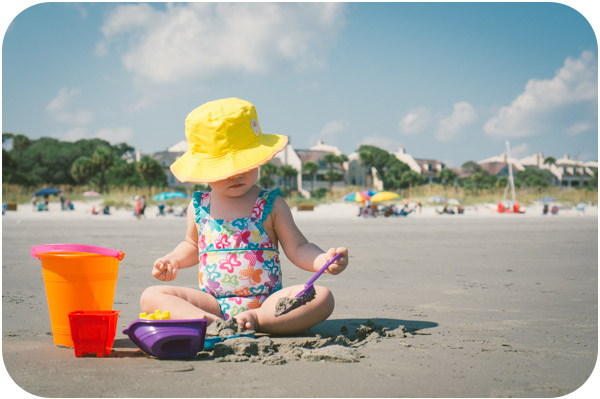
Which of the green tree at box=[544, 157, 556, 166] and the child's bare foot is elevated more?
the green tree at box=[544, 157, 556, 166]

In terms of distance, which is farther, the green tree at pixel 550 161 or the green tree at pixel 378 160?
the green tree at pixel 550 161

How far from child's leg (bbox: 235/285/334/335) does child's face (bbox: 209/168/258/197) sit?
0.67m

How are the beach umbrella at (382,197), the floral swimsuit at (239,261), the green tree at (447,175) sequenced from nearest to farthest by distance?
the floral swimsuit at (239,261) → the beach umbrella at (382,197) → the green tree at (447,175)

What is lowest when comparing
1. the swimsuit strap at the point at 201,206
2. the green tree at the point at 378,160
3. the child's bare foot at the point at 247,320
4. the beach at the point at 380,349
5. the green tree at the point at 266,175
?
the beach at the point at 380,349

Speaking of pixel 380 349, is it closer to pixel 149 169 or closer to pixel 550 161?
pixel 149 169

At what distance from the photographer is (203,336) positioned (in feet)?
10.2

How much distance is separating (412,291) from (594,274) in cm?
250

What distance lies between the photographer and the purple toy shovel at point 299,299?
352cm

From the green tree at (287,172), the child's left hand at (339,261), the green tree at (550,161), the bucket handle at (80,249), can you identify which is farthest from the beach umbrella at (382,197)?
the green tree at (550,161)

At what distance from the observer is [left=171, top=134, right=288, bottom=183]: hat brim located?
144 inches

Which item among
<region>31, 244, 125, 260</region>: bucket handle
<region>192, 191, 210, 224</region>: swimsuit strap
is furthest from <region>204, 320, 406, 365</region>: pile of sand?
<region>192, 191, 210, 224</region>: swimsuit strap

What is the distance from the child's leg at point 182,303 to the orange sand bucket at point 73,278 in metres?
0.26

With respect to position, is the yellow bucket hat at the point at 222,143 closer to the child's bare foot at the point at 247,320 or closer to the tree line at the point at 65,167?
the child's bare foot at the point at 247,320

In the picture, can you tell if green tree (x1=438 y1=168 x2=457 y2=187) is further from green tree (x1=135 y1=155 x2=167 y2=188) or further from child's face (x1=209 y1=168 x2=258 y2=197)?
child's face (x1=209 y1=168 x2=258 y2=197)
